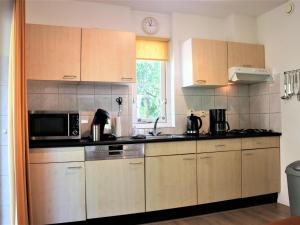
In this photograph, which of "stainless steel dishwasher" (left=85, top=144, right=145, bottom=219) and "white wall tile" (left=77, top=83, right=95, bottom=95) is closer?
"stainless steel dishwasher" (left=85, top=144, right=145, bottom=219)

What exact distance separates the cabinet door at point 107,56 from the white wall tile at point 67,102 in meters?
0.38

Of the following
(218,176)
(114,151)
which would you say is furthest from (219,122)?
(114,151)

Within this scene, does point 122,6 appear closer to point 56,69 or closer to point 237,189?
point 56,69

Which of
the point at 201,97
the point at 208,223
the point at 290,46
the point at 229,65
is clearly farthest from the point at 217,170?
the point at 290,46

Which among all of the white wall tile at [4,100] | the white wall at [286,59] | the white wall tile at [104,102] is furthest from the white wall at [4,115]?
the white wall at [286,59]

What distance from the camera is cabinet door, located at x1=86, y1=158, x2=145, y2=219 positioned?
8.18ft

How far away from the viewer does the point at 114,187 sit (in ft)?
8.39

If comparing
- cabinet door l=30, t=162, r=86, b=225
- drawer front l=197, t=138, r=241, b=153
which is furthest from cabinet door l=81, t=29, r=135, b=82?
drawer front l=197, t=138, r=241, b=153

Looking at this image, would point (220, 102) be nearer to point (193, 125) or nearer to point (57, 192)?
point (193, 125)

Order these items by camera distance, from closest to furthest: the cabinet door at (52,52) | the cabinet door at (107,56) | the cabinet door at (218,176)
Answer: the cabinet door at (52,52) → the cabinet door at (107,56) → the cabinet door at (218,176)

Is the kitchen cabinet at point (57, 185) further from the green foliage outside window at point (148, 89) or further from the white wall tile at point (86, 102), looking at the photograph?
the green foliage outside window at point (148, 89)

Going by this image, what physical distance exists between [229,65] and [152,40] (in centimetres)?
107

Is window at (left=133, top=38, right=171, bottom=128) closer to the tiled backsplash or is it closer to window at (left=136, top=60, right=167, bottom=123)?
window at (left=136, top=60, right=167, bottom=123)

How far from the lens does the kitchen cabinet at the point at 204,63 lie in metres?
3.17
